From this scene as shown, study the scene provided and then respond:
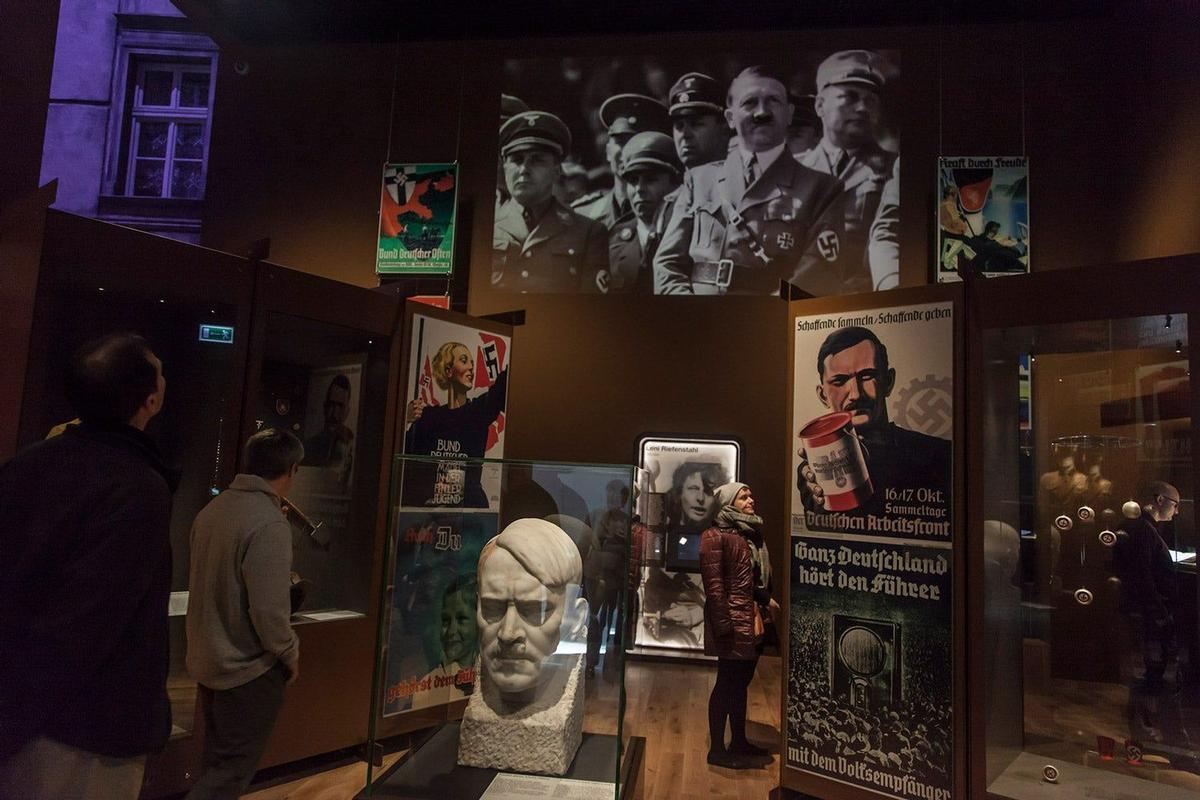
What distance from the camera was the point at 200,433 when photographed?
3436mm

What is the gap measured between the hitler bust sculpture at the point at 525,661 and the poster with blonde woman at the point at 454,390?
2.04m

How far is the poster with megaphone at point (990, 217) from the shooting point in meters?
6.00

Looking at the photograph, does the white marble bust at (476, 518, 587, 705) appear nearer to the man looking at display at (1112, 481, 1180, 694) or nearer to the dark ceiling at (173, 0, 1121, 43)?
the man looking at display at (1112, 481, 1180, 694)

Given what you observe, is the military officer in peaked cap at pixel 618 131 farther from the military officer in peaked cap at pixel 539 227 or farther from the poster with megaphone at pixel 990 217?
the poster with megaphone at pixel 990 217

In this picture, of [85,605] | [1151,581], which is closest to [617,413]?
[1151,581]

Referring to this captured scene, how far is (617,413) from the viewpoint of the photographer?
261 inches

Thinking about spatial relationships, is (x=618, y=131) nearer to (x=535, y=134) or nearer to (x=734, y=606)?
(x=535, y=134)

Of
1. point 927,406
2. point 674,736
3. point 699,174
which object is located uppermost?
point 699,174

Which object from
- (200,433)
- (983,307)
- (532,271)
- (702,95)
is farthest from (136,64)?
(983,307)

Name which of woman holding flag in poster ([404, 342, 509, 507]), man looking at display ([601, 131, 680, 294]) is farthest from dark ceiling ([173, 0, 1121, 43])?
woman holding flag in poster ([404, 342, 509, 507])

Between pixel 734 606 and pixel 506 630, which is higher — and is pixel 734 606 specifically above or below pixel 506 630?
below

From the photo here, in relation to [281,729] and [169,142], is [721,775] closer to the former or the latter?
[281,729]

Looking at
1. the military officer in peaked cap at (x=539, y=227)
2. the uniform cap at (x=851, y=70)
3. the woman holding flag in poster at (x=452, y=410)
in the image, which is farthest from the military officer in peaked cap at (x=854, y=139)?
the woman holding flag in poster at (x=452, y=410)

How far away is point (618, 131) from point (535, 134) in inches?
31.2
